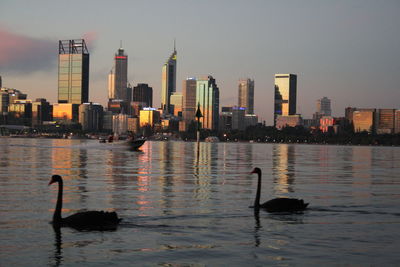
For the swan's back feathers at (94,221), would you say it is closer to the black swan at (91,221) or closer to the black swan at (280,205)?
the black swan at (91,221)

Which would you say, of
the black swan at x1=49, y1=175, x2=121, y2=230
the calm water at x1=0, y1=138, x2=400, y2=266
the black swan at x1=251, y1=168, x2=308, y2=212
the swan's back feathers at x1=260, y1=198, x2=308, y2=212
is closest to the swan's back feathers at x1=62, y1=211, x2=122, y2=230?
the black swan at x1=49, y1=175, x2=121, y2=230

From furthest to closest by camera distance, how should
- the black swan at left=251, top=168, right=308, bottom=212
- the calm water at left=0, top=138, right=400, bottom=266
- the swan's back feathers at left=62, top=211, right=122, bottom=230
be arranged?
the black swan at left=251, top=168, right=308, bottom=212, the swan's back feathers at left=62, top=211, right=122, bottom=230, the calm water at left=0, top=138, right=400, bottom=266

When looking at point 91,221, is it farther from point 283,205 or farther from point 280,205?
point 283,205

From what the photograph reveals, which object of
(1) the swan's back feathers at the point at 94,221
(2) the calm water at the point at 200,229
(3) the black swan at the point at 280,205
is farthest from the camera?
(3) the black swan at the point at 280,205

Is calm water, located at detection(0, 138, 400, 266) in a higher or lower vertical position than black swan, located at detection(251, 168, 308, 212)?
lower

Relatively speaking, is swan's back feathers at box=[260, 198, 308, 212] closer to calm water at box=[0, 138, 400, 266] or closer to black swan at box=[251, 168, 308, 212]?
black swan at box=[251, 168, 308, 212]

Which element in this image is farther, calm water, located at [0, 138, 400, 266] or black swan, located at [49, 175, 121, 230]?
black swan, located at [49, 175, 121, 230]

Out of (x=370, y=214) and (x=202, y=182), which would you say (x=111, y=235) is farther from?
(x=202, y=182)

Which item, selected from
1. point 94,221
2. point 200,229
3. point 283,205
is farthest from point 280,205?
point 94,221

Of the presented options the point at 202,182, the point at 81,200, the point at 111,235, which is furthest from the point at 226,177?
the point at 111,235

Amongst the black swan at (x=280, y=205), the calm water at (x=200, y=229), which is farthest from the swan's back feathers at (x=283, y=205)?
the calm water at (x=200, y=229)

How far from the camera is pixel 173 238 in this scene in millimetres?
20953

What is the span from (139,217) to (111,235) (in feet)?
12.9

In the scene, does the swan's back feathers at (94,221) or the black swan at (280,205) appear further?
the black swan at (280,205)
